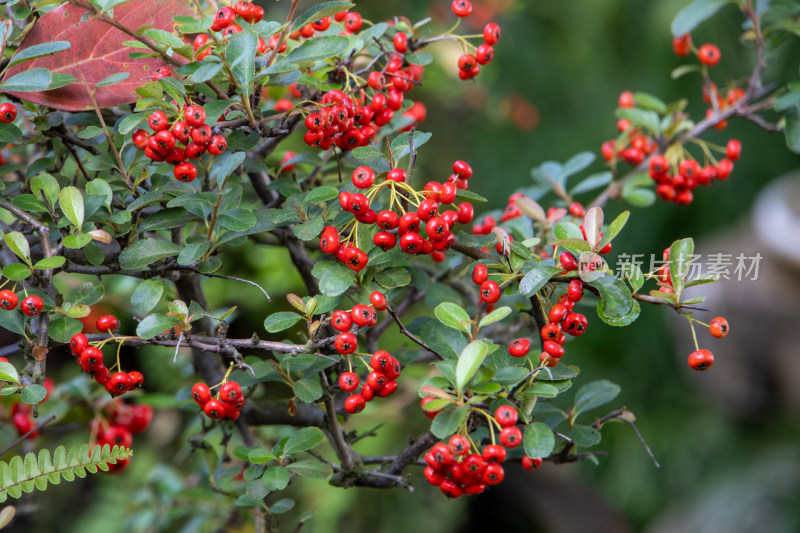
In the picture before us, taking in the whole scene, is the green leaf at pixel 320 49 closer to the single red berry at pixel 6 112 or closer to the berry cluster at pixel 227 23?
the berry cluster at pixel 227 23

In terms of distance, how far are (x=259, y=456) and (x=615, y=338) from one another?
7.55 feet

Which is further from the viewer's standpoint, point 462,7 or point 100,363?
point 462,7

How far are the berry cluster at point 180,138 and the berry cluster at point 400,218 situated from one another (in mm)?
133

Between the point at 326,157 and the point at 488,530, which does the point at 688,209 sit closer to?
the point at 488,530

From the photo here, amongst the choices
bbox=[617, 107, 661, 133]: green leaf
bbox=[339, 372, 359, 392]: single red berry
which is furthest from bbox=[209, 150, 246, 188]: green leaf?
bbox=[617, 107, 661, 133]: green leaf

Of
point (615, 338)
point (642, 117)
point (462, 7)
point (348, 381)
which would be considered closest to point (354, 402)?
point (348, 381)

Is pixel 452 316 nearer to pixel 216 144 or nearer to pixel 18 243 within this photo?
pixel 216 144

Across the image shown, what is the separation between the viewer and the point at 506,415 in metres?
0.56

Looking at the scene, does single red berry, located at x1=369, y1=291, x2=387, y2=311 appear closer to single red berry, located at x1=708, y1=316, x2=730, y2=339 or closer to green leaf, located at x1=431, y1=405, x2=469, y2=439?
green leaf, located at x1=431, y1=405, x2=469, y2=439

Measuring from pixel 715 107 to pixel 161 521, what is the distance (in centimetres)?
113

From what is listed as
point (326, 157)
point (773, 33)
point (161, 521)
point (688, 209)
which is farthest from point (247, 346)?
point (688, 209)

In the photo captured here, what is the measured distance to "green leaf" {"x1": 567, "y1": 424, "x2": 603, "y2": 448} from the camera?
2.36 ft

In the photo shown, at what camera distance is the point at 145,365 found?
228cm

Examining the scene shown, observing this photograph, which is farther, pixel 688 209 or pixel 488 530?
pixel 688 209
